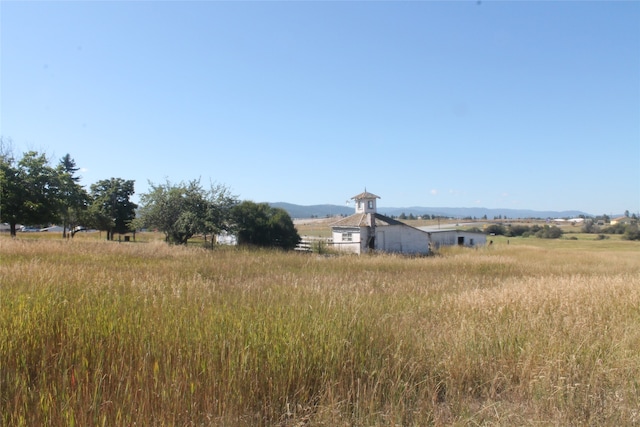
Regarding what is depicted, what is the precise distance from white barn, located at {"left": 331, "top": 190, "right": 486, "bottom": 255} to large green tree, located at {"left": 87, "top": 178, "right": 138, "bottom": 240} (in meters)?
28.3

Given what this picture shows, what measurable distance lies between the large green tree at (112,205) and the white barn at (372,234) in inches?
1113

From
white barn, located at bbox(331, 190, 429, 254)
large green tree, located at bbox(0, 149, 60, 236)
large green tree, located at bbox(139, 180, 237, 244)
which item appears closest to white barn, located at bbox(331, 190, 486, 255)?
white barn, located at bbox(331, 190, 429, 254)

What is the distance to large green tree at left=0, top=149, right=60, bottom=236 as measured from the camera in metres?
26.7

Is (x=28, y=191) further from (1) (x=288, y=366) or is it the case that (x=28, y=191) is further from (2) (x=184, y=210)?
(1) (x=288, y=366)

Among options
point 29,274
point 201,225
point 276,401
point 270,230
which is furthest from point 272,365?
point 270,230

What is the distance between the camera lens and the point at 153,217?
98.6 ft

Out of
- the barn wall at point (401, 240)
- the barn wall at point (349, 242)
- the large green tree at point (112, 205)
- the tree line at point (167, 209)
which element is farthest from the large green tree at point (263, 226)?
the large green tree at point (112, 205)

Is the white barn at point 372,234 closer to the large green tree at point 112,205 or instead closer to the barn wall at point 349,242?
the barn wall at point 349,242

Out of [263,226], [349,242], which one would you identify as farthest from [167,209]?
[349,242]

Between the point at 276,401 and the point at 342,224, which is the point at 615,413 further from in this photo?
the point at 342,224

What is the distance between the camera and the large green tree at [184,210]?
2961cm

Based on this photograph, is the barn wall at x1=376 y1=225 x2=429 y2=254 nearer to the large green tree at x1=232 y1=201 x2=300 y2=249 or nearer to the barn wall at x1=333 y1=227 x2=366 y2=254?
the barn wall at x1=333 y1=227 x2=366 y2=254

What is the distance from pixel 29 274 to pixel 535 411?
753cm

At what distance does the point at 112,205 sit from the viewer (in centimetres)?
5312
